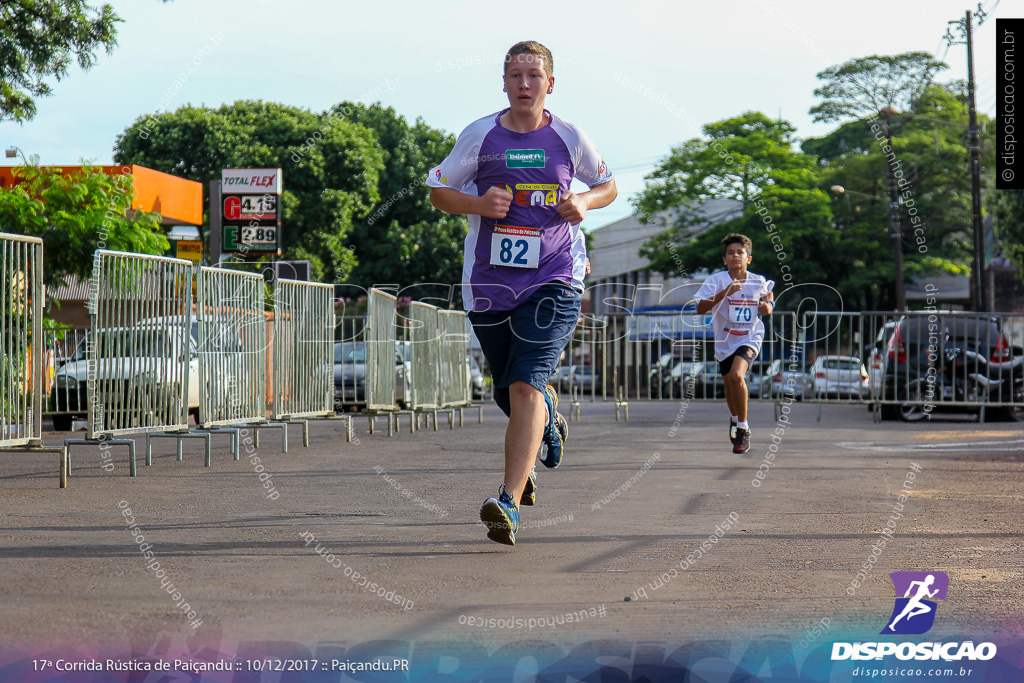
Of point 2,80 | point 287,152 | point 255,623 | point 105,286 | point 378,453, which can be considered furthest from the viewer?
point 287,152

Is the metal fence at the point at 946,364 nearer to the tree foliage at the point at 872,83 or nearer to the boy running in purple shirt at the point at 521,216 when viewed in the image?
the boy running in purple shirt at the point at 521,216

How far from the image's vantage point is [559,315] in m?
5.61

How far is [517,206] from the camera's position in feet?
18.6

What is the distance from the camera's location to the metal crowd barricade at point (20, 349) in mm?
7469

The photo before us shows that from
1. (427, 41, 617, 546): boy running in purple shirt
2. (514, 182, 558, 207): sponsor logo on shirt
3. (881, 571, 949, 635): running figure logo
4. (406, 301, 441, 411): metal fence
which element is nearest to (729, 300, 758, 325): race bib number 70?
(427, 41, 617, 546): boy running in purple shirt

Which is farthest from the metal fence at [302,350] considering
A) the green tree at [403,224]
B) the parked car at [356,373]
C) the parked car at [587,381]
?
the green tree at [403,224]

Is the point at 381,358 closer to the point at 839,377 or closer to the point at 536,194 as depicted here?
the point at 839,377

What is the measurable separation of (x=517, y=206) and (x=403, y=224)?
39.1 m

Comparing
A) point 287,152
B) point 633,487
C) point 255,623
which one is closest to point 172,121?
point 287,152

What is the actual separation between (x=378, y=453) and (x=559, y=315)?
5422 mm

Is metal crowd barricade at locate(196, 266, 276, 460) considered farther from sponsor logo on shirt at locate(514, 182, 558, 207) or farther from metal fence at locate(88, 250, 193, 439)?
sponsor logo on shirt at locate(514, 182, 558, 207)

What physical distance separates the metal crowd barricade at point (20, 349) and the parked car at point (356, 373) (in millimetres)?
6903

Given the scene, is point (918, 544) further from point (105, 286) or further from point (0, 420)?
point (105, 286)

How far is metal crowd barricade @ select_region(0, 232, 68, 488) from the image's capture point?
24.5ft
